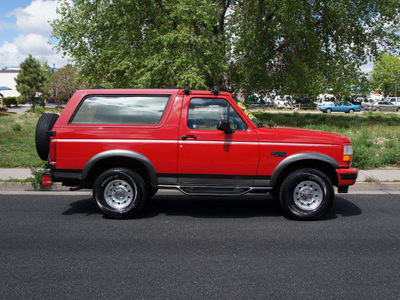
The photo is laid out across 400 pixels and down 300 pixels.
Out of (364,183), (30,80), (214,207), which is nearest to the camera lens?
(214,207)

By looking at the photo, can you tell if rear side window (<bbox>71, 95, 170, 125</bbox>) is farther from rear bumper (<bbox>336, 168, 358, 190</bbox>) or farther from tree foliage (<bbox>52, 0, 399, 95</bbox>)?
tree foliage (<bbox>52, 0, 399, 95</bbox>)

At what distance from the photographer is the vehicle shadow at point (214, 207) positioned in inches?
258

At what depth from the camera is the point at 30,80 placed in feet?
181

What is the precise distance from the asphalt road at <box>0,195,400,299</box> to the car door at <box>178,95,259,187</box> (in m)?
0.68

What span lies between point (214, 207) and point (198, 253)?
2.36m

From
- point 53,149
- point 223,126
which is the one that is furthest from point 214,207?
point 53,149

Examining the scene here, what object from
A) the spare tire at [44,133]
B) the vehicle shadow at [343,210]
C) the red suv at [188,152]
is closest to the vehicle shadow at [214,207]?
the vehicle shadow at [343,210]

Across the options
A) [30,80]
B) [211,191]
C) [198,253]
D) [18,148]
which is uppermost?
[30,80]

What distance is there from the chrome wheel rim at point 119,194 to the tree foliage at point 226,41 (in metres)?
9.51

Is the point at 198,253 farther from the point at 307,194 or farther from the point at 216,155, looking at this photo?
the point at 307,194

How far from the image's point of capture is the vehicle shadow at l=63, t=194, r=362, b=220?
6551mm

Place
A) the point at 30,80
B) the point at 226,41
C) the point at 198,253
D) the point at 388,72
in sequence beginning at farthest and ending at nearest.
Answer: the point at 388,72 → the point at 30,80 → the point at 226,41 → the point at 198,253

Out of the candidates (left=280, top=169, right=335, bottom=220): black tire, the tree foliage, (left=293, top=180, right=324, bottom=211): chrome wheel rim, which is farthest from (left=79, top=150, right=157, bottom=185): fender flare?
the tree foliage

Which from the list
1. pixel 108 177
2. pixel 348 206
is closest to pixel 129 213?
pixel 108 177
